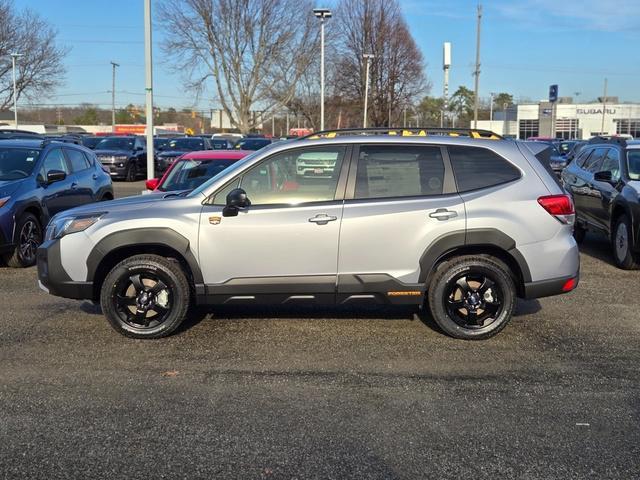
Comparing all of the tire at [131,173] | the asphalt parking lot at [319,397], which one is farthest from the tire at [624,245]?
the tire at [131,173]

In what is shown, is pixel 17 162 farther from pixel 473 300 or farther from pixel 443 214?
pixel 473 300

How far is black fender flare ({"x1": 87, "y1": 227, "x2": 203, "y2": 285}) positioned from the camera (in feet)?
17.7

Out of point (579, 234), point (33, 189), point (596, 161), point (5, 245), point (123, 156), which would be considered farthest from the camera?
point (123, 156)

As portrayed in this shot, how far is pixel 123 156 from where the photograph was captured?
24.0m

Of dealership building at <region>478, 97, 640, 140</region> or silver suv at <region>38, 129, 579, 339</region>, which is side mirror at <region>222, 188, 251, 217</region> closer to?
silver suv at <region>38, 129, 579, 339</region>

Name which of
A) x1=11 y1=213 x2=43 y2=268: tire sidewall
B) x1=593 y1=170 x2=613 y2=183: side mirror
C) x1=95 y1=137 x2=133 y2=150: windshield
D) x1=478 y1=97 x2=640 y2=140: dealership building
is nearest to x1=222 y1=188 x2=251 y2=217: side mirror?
x1=11 y1=213 x2=43 y2=268: tire sidewall

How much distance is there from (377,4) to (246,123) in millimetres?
13514

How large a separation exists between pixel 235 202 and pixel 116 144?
22.9 m

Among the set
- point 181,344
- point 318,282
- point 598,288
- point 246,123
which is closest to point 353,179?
point 318,282

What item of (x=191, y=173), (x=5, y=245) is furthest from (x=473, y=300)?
(x=5, y=245)

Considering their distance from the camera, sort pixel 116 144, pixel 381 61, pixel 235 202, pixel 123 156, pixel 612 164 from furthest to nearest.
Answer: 1. pixel 381 61
2. pixel 116 144
3. pixel 123 156
4. pixel 612 164
5. pixel 235 202

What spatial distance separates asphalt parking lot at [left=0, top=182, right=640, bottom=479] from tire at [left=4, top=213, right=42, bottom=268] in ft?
7.45

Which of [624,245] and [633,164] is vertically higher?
[633,164]

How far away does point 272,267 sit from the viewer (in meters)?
5.42
